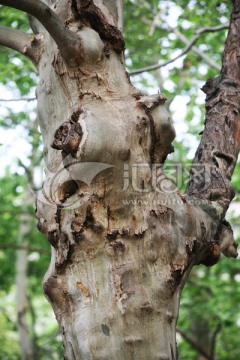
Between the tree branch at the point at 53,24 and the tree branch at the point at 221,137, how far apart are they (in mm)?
922

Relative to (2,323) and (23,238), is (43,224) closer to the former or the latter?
(23,238)

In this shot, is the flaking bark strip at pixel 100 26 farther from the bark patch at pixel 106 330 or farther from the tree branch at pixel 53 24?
the bark patch at pixel 106 330

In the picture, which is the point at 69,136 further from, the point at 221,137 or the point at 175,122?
the point at 175,122

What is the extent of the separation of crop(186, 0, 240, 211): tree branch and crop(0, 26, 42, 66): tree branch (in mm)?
1012

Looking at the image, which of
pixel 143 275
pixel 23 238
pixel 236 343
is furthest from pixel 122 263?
pixel 236 343

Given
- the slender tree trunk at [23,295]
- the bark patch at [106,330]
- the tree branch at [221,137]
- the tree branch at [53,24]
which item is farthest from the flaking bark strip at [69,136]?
the slender tree trunk at [23,295]

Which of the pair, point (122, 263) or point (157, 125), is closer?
point (122, 263)

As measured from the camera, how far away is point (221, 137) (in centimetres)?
275

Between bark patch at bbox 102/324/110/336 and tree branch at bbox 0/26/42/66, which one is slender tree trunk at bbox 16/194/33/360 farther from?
bark patch at bbox 102/324/110/336

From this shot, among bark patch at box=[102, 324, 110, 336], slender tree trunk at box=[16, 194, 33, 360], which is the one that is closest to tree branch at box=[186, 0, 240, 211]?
bark patch at box=[102, 324, 110, 336]

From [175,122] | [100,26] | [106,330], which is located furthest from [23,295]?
[106,330]

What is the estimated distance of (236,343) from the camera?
372 inches

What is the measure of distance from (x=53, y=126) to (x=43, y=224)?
47 centimetres

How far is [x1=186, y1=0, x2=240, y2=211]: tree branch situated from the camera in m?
2.58
